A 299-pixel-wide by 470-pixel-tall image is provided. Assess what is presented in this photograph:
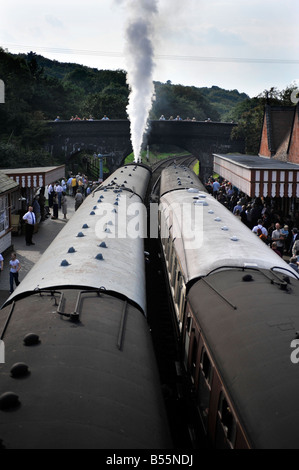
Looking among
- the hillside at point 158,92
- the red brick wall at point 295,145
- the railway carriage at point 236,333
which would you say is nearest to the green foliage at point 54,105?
the hillside at point 158,92

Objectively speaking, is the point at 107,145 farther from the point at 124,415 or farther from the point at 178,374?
the point at 124,415

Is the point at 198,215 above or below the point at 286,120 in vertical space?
below

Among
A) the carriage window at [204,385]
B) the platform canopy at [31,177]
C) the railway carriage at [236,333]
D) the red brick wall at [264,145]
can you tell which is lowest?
the carriage window at [204,385]

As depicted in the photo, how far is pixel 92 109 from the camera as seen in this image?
66.4m

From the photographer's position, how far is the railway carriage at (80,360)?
4219mm

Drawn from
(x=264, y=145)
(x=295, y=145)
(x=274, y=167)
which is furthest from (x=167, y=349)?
(x=264, y=145)

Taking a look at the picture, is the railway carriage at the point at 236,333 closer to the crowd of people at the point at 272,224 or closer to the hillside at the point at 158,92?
the crowd of people at the point at 272,224

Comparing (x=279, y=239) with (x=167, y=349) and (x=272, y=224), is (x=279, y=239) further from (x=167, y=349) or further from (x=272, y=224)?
(x=167, y=349)

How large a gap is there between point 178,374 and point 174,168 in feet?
51.0

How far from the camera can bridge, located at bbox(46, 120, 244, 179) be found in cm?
4976

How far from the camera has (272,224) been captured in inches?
798

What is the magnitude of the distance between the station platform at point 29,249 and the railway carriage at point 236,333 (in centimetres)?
748
